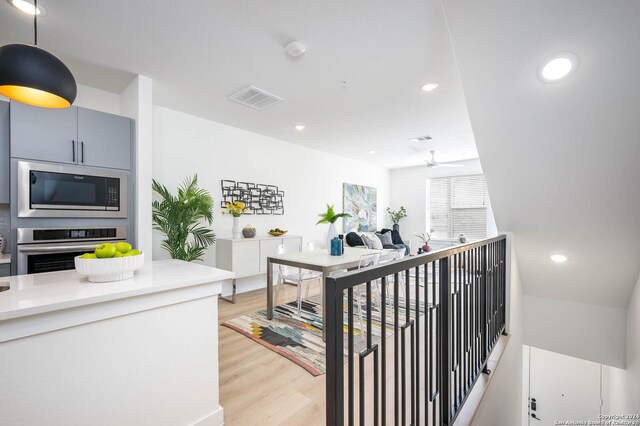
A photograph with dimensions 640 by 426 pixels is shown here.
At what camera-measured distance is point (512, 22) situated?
5.24 ft

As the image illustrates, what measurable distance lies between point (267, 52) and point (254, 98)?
952mm

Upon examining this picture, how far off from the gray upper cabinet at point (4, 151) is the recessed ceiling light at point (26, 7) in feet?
2.51

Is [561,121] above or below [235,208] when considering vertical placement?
above

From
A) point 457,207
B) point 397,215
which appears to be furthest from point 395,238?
point 457,207

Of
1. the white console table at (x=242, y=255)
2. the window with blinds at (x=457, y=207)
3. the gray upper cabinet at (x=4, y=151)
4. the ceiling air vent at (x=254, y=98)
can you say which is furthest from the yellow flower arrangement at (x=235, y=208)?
the window with blinds at (x=457, y=207)

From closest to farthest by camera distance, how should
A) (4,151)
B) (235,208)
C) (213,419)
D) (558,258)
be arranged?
1. (213,419)
2. (4,151)
3. (558,258)
4. (235,208)

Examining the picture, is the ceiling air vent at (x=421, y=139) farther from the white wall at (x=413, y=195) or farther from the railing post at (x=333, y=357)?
the railing post at (x=333, y=357)

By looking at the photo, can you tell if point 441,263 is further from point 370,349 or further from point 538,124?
point 538,124

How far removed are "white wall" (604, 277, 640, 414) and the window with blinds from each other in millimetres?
3599

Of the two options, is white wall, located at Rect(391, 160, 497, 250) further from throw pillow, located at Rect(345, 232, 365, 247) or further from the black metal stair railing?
the black metal stair railing

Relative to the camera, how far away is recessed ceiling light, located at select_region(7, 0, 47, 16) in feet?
6.12

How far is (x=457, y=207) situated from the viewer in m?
7.26

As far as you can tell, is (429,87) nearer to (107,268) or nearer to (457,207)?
(107,268)

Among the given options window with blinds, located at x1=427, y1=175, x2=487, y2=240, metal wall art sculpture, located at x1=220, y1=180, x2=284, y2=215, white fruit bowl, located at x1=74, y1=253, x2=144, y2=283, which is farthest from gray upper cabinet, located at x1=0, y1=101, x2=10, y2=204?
window with blinds, located at x1=427, y1=175, x2=487, y2=240
